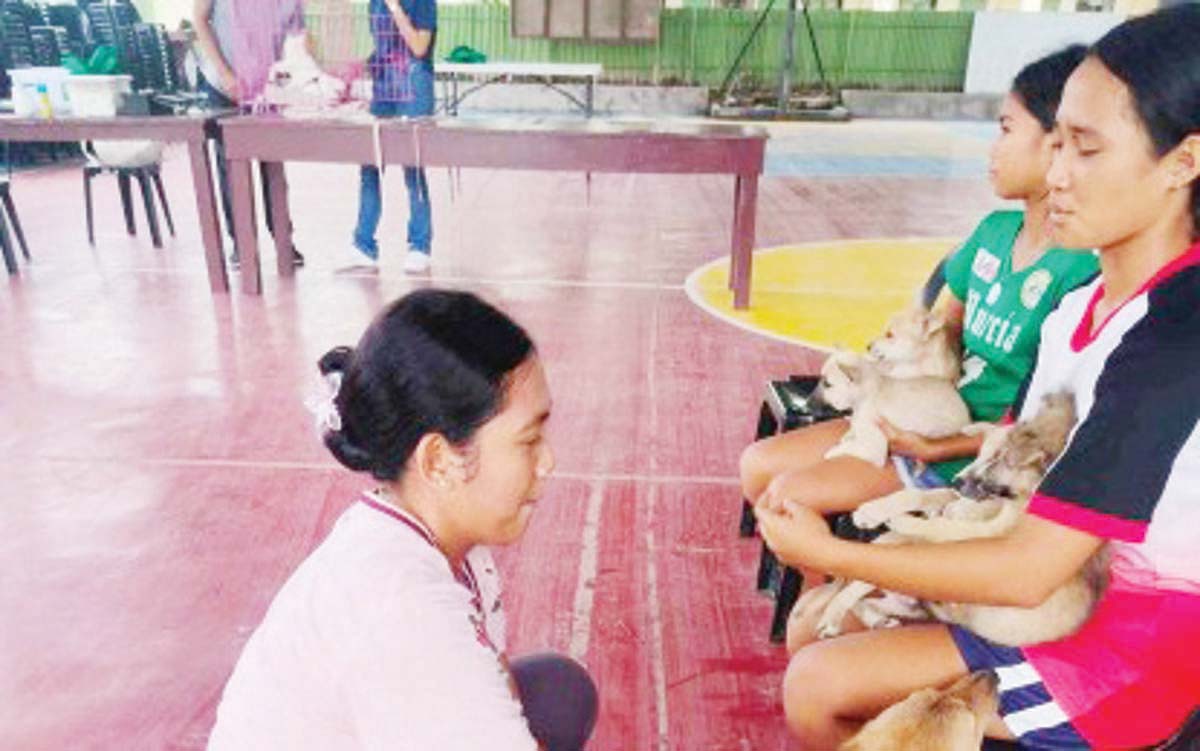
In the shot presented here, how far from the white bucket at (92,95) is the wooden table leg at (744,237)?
3.43m

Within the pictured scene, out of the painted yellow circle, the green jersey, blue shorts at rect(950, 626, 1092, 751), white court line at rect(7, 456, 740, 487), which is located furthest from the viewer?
the painted yellow circle

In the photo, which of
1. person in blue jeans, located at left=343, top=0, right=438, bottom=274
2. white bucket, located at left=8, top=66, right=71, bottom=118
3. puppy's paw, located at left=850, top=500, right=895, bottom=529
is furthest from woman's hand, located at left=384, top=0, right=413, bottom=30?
puppy's paw, located at left=850, top=500, right=895, bottom=529

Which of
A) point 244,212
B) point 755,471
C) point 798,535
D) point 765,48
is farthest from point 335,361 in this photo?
point 765,48

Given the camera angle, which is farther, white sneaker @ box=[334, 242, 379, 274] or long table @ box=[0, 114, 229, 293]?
white sneaker @ box=[334, 242, 379, 274]

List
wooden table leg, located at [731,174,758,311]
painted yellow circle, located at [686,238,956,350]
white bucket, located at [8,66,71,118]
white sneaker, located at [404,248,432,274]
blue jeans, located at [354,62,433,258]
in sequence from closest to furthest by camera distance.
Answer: painted yellow circle, located at [686,238,956,350]
wooden table leg, located at [731,174,758,311]
white bucket, located at [8,66,71,118]
blue jeans, located at [354,62,433,258]
white sneaker, located at [404,248,432,274]

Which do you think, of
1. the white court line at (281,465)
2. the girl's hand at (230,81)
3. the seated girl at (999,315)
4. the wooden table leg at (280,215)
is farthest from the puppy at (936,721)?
the girl's hand at (230,81)

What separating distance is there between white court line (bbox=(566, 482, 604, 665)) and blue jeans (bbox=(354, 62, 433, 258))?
3.08 m

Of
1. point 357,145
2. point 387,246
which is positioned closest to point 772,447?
point 357,145

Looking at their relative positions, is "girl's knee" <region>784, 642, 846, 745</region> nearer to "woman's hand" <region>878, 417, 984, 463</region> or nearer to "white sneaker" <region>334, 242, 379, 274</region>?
"woman's hand" <region>878, 417, 984, 463</region>

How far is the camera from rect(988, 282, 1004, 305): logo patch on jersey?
82.0 inches

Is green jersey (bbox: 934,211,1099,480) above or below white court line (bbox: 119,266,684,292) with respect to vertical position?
above

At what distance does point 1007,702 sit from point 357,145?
441 cm

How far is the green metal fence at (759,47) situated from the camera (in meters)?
16.3

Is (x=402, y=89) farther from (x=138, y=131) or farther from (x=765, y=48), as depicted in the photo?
(x=765, y=48)
